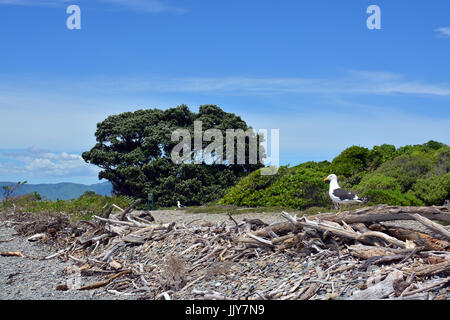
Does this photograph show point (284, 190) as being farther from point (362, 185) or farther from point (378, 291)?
point (378, 291)

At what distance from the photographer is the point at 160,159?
2498 cm

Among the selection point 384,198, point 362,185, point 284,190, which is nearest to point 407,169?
point 362,185

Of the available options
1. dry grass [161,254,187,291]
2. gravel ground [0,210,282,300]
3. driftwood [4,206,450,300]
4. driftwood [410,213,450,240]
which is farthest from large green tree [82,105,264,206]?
driftwood [410,213,450,240]

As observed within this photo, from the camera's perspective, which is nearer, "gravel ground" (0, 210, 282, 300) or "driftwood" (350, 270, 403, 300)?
"driftwood" (350, 270, 403, 300)

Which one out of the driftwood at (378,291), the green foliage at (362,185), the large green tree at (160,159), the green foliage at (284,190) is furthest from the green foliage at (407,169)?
the driftwood at (378,291)

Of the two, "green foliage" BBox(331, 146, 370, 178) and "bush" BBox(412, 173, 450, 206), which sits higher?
"green foliage" BBox(331, 146, 370, 178)

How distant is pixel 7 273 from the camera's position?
900cm

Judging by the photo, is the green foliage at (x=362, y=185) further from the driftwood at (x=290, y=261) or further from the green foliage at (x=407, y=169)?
the driftwood at (x=290, y=261)

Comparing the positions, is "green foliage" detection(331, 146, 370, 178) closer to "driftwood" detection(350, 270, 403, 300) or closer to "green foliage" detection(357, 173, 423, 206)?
"green foliage" detection(357, 173, 423, 206)

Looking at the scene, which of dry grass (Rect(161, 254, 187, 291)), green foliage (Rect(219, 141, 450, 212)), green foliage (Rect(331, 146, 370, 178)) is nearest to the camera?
dry grass (Rect(161, 254, 187, 291))

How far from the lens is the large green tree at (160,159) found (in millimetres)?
24953

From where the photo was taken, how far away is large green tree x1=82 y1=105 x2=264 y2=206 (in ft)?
81.9

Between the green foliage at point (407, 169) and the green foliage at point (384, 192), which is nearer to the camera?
→ the green foliage at point (384, 192)
